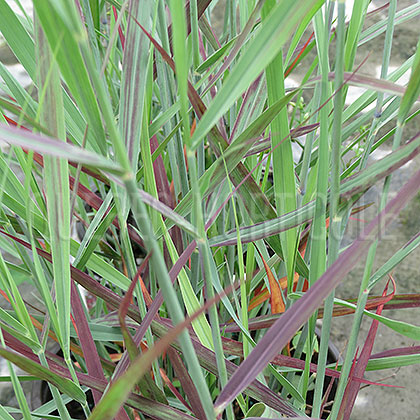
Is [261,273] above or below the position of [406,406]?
above

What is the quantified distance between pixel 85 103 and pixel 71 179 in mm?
229

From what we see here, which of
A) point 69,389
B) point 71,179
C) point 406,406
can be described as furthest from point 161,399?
point 406,406

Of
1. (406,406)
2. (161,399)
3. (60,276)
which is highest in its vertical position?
(60,276)

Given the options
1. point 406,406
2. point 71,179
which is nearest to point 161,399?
point 71,179

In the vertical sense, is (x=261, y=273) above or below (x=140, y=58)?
below

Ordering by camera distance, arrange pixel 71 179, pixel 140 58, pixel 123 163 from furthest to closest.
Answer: pixel 71 179, pixel 140 58, pixel 123 163

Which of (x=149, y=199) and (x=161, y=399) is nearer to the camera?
(x=149, y=199)

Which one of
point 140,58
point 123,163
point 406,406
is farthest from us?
point 406,406

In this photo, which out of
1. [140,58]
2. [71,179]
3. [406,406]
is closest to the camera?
[140,58]

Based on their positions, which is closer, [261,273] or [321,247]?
[321,247]

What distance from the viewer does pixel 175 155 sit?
492 millimetres

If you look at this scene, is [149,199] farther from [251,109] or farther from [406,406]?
[406,406]

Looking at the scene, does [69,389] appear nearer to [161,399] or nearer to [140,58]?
[161,399]

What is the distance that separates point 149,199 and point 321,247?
16cm
